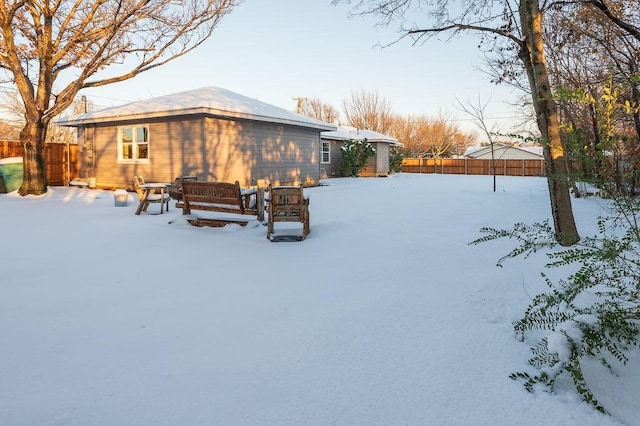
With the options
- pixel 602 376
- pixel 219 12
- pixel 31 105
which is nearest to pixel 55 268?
pixel 602 376

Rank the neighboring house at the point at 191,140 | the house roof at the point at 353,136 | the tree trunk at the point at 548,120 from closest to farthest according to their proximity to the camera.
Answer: the tree trunk at the point at 548,120, the neighboring house at the point at 191,140, the house roof at the point at 353,136

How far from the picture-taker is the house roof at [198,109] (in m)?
13.4

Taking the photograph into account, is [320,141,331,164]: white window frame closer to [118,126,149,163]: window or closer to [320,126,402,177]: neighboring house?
[320,126,402,177]: neighboring house

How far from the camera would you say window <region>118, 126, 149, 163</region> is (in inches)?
599

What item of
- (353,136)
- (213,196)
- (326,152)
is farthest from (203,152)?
(353,136)

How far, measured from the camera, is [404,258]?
550cm

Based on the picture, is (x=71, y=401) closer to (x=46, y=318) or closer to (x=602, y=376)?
(x=46, y=318)

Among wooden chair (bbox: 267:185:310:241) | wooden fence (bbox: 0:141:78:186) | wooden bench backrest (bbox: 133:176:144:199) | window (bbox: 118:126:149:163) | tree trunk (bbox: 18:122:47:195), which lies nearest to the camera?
wooden chair (bbox: 267:185:310:241)

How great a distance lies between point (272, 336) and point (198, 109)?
1119 cm

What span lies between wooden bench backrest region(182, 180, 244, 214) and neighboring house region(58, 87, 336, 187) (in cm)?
606

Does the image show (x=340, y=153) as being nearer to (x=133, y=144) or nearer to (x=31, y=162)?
(x=133, y=144)

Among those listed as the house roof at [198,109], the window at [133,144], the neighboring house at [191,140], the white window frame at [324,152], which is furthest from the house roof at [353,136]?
the window at [133,144]

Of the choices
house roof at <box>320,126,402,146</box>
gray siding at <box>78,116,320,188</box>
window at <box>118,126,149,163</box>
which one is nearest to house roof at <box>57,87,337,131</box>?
gray siding at <box>78,116,320,188</box>

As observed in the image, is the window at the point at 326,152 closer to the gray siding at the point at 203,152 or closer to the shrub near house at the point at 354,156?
the shrub near house at the point at 354,156
